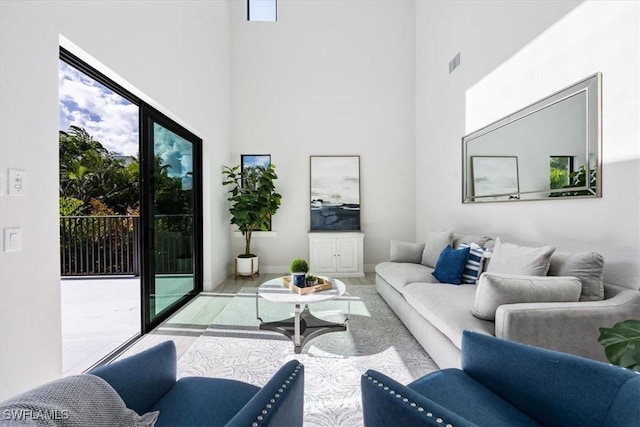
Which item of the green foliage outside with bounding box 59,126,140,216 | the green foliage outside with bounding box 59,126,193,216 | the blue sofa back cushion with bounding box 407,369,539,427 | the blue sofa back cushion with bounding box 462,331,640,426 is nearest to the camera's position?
the blue sofa back cushion with bounding box 462,331,640,426

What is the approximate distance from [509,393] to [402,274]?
1.99m

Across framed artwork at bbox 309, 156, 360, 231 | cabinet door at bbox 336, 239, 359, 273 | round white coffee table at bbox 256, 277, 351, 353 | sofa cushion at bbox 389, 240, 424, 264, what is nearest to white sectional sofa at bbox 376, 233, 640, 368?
round white coffee table at bbox 256, 277, 351, 353

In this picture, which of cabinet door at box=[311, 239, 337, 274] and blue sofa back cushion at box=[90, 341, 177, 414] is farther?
cabinet door at box=[311, 239, 337, 274]

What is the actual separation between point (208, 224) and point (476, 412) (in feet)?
12.8

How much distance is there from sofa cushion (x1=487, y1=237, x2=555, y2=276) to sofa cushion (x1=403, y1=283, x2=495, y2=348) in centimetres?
32

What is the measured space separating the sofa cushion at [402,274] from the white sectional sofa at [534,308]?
51cm

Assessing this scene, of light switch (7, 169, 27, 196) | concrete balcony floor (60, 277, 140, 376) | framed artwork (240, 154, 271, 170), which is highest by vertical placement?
framed artwork (240, 154, 271, 170)

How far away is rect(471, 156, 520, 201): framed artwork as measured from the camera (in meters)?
2.96

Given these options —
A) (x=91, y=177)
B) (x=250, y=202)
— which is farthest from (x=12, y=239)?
(x=91, y=177)

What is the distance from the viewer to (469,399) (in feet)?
3.92

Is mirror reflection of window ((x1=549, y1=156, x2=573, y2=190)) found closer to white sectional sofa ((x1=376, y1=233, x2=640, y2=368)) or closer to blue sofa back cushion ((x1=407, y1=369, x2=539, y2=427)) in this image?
white sectional sofa ((x1=376, y1=233, x2=640, y2=368))

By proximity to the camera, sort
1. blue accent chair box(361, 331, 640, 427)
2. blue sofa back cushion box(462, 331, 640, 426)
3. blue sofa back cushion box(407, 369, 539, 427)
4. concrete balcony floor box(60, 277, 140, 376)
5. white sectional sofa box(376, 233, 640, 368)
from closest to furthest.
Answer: blue accent chair box(361, 331, 640, 427)
blue sofa back cushion box(462, 331, 640, 426)
blue sofa back cushion box(407, 369, 539, 427)
white sectional sofa box(376, 233, 640, 368)
concrete balcony floor box(60, 277, 140, 376)

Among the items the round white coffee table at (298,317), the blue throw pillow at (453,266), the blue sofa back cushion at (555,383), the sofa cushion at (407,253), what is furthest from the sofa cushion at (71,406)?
the sofa cushion at (407,253)

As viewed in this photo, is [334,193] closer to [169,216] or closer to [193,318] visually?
[169,216]
